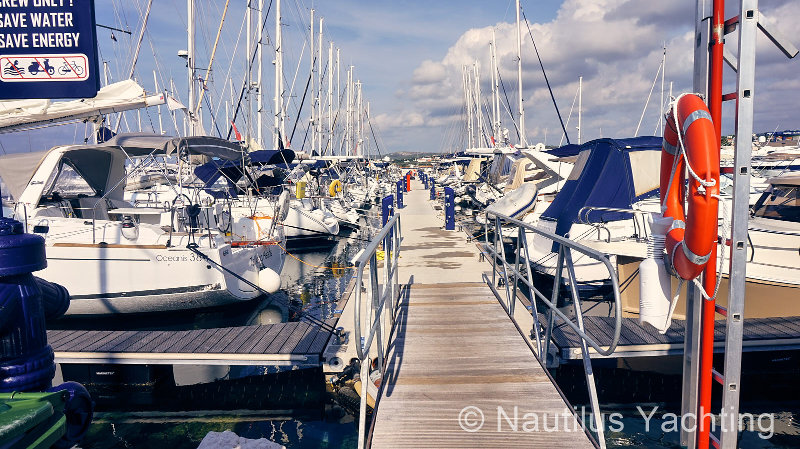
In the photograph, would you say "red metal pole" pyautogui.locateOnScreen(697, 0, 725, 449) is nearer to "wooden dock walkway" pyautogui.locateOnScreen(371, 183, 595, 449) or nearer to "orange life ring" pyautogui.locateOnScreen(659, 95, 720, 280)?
"orange life ring" pyautogui.locateOnScreen(659, 95, 720, 280)

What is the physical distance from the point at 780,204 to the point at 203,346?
10.3 meters

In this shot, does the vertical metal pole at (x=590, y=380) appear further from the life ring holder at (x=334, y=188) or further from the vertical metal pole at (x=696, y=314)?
the life ring holder at (x=334, y=188)

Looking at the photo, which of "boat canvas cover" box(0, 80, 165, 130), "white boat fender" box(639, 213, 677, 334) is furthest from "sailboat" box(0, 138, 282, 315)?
"white boat fender" box(639, 213, 677, 334)

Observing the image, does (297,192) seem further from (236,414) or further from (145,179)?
(236,414)

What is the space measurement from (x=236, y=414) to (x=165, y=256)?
424cm

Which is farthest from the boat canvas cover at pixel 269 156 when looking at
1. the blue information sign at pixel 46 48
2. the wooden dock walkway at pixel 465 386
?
the blue information sign at pixel 46 48

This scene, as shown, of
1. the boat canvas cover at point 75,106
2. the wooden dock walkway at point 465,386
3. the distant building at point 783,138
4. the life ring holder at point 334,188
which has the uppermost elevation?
the distant building at point 783,138

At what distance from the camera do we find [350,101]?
41.3 metres

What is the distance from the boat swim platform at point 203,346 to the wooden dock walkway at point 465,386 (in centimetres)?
123

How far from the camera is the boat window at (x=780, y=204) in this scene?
8.99 metres

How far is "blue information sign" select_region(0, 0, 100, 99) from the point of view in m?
3.90

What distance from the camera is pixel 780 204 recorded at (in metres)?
9.32

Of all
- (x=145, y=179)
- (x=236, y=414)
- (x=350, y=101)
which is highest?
(x=350, y=101)

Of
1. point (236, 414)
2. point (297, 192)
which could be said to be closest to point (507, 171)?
point (297, 192)
